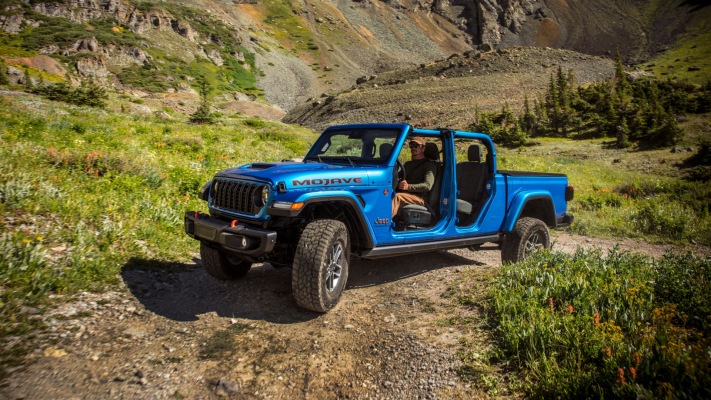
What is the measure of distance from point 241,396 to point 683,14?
16632cm

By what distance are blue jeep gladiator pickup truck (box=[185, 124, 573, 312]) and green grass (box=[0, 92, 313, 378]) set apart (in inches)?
53.6

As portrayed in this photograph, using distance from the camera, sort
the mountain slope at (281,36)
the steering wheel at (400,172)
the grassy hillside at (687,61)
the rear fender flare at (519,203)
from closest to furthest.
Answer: the steering wheel at (400,172) → the rear fender flare at (519,203) → the mountain slope at (281,36) → the grassy hillside at (687,61)

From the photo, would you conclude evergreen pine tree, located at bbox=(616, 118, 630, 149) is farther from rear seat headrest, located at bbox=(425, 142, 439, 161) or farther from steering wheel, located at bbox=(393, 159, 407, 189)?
steering wheel, located at bbox=(393, 159, 407, 189)

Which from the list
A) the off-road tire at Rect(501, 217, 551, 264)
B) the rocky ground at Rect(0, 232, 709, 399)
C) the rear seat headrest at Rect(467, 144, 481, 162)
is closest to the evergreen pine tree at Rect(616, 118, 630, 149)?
the off-road tire at Rect(501, 217, 551, 264)

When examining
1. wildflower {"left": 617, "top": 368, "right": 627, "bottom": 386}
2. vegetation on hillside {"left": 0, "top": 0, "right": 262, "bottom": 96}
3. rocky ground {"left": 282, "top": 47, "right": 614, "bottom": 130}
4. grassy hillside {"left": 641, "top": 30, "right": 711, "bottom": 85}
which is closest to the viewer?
wildflower {"left": 617, "top": 368, "right": 627, "bottom": 386}

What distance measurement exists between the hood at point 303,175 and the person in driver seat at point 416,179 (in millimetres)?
873

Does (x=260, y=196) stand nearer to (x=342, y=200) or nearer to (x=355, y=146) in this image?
(x=342, y=200)

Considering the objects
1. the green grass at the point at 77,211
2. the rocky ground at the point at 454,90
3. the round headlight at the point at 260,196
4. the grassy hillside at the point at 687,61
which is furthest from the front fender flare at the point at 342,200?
the grassy hillside at the point at 687,61

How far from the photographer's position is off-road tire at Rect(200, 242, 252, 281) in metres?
5.14

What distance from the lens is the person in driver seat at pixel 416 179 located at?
17.7 feet

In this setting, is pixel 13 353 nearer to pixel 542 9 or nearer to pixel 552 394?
pixel 552 394

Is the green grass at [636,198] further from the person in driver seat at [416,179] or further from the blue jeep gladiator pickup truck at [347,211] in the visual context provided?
the person in driver seat at [416,179]

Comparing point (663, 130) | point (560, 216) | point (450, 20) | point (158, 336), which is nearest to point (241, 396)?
point (158, 336)

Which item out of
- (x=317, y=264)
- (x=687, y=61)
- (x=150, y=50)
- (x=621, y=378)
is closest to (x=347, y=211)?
(x=317, y=264)
